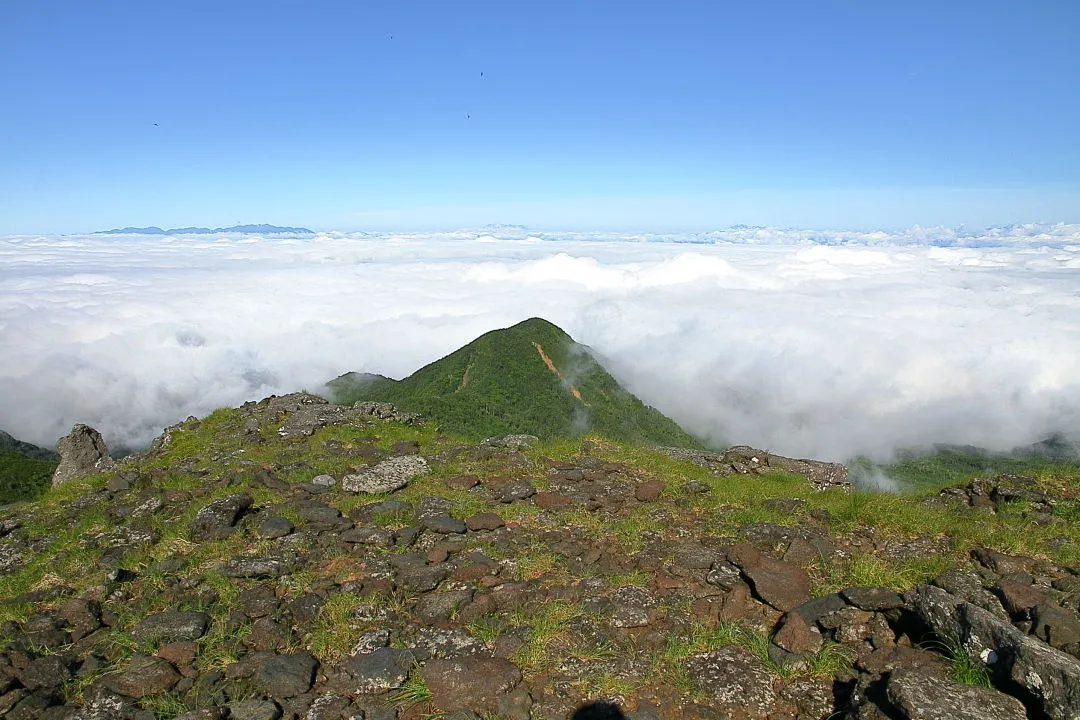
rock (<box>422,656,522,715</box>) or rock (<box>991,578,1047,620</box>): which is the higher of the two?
rock (<box>991,578,1047,620</box>)

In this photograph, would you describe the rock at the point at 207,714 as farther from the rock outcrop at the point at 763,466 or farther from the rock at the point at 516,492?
the rock outcrop at the point at 763,466

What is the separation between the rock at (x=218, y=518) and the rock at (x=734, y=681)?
7.26m

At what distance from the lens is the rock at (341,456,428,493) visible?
10.8 m

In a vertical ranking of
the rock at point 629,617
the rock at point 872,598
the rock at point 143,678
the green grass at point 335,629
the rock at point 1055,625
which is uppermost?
the rock at point 1055,625

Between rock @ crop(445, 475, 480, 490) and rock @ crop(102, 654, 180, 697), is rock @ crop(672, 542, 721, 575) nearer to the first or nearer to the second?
rock @ crop(445, 475, 480, 490)

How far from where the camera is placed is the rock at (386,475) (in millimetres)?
10820

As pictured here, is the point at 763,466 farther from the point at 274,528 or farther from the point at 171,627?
the point at 171,627

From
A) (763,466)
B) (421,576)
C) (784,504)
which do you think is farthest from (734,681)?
(763,466)

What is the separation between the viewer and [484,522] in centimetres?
916

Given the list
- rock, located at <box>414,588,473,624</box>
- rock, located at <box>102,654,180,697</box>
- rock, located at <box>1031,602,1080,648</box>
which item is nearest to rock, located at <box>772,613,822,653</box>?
rock, located at <box>1031,602,1080,648</box>

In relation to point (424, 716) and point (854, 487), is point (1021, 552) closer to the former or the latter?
point (854, 487)

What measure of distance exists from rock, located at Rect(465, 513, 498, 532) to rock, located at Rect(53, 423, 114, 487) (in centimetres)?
1335

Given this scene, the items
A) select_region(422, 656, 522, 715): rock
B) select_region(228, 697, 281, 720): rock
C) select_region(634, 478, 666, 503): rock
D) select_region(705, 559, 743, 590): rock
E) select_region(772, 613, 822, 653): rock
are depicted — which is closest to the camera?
select_region(228, 697, 281, 720): rock

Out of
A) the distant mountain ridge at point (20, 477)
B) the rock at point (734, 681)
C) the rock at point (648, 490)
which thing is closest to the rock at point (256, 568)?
the rock at point (734, 681)
